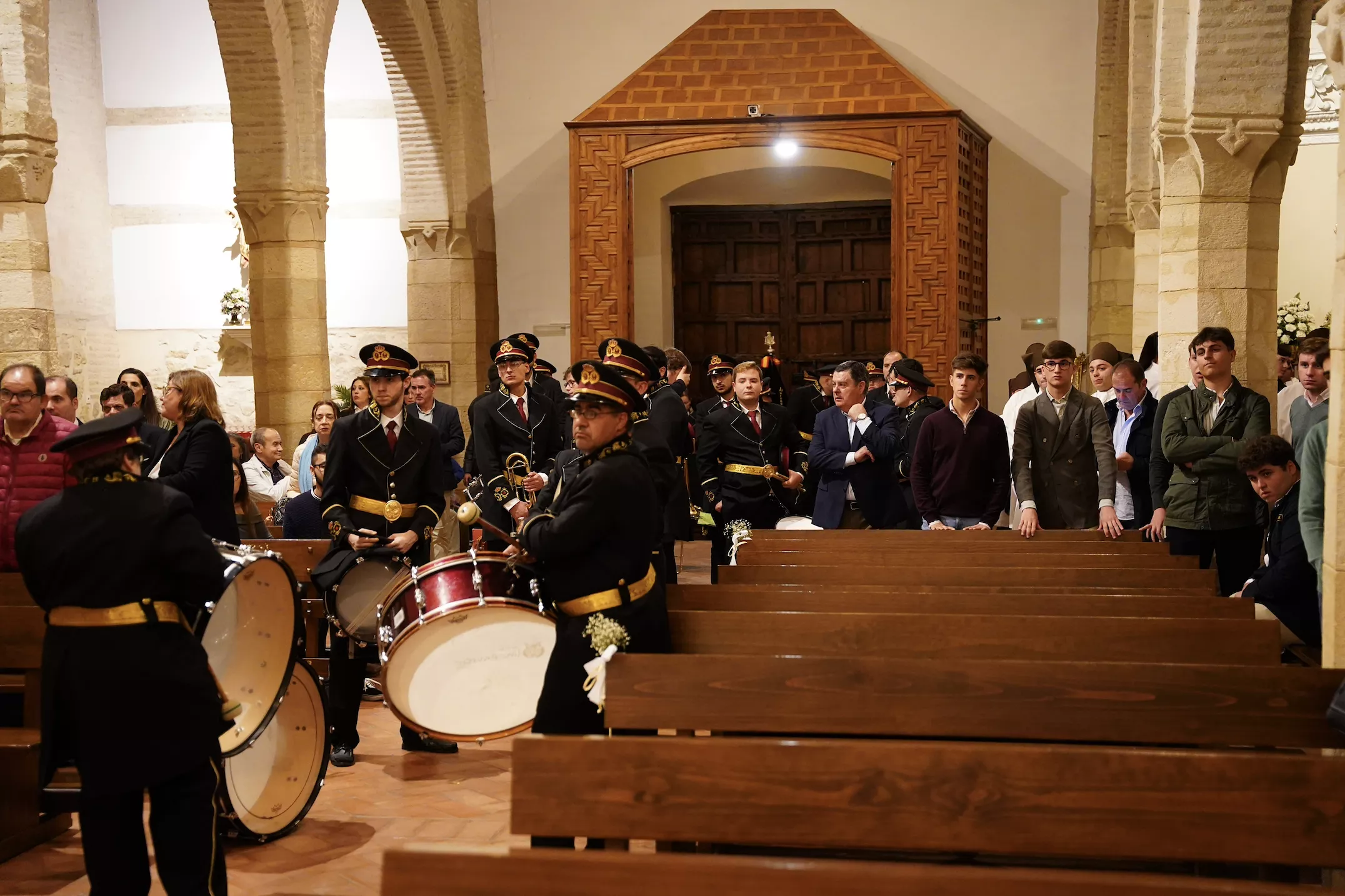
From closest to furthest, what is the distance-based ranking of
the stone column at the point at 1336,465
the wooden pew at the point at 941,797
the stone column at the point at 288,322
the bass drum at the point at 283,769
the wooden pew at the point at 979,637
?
the wooden pew at the point at 941,797 < the stone column at the point at 1336,465 < the wooden pew at the point at 979,637 < the bass drum at the point at 283,769 < the stone column at the point at 288,322

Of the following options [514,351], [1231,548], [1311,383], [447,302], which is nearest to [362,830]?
[514,351]

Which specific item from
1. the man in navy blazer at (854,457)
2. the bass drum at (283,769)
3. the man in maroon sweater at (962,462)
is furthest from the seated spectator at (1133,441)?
the bass drum at (283,769)

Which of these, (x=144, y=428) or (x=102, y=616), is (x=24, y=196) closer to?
(x=144, y=428)

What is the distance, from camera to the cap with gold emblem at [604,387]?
158 inches

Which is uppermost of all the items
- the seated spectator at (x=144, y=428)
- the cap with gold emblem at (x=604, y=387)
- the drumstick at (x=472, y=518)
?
the cap with gold emblem at (x=604, y=387)

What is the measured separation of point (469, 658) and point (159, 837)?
1176 millimetres

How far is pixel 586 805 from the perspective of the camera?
2744 millimetres

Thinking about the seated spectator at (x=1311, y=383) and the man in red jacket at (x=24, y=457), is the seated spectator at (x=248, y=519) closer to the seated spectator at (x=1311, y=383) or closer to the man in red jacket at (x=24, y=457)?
the man in red jacket at (x=24, y=457)

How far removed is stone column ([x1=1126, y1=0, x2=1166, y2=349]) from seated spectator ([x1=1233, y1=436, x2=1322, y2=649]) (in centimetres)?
505

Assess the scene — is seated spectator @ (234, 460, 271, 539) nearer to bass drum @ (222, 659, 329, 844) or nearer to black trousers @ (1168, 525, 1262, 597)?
bass drum @ (222, 659, 329, 844)

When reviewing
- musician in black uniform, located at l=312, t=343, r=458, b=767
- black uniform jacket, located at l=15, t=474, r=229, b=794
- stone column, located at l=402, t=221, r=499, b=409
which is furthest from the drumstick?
stone column, located at l=402, t=221, r=499, b=409

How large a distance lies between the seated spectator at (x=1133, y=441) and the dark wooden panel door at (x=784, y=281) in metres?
8.40

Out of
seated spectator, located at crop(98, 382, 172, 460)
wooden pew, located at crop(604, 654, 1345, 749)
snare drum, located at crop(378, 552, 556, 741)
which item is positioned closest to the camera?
wooden pew, located at crop(604, 654, 1345, 749)

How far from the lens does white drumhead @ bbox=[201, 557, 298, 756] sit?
412cm
